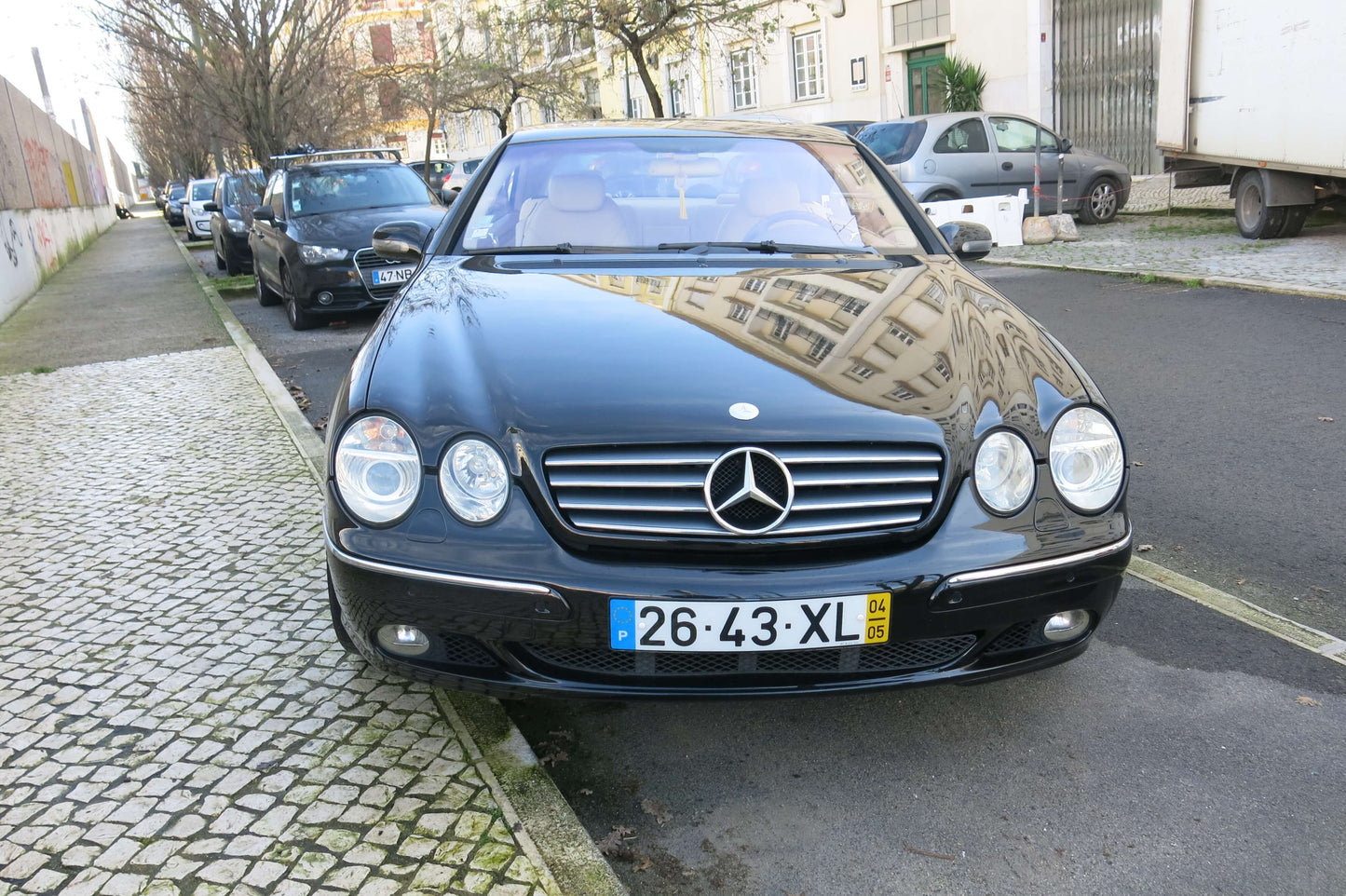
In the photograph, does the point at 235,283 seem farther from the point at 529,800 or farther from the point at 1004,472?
the point at 1004,472

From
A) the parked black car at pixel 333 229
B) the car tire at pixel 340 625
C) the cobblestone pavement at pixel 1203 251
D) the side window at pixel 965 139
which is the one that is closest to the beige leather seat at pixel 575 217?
the car tire at pixel 340 625

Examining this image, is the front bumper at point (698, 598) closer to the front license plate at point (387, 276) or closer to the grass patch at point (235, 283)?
the front license plate at point (387, 276)

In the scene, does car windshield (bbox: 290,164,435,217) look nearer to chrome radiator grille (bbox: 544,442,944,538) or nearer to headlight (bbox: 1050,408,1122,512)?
chrome radiator grille (bbox: 544,442,944,538)

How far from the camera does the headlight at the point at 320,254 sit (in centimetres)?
970

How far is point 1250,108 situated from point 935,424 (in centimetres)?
1053

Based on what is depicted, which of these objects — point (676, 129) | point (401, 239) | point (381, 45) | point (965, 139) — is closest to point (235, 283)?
point (965, 139)

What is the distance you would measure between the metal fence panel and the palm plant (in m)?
1.53

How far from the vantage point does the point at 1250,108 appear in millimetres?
10906

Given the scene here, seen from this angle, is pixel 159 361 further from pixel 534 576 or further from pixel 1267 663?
pixel 1267 663

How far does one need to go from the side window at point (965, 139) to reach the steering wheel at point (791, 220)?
11.2 m

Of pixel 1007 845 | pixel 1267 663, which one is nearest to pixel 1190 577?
pixel 1267 663

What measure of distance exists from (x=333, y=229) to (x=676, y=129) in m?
6.70

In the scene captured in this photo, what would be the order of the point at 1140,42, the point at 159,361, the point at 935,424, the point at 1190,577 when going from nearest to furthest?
1. the point at 935,424
2. the point at 1190,577
3. the point at 159,361
4. the point at 1140,42

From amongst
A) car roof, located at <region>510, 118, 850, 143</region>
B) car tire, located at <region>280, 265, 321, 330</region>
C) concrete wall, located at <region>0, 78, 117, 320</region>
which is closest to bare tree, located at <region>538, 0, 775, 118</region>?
car tire, located at <region>280, 265, 321, 330</region>
